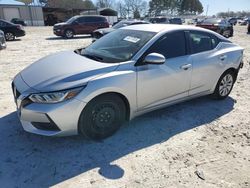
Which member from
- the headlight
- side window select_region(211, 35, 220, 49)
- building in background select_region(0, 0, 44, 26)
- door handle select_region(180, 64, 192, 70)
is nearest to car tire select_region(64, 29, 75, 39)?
side window select_region(211, 35, 220, 49)

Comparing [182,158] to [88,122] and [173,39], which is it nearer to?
[88,122]

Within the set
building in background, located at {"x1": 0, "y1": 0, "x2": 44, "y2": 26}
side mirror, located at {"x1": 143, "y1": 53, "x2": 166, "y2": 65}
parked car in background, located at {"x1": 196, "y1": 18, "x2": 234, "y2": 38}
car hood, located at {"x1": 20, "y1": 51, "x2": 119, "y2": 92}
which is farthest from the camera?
building in background, located at {"x1": 0, "y1": 0, "x2": 44, "y2": 26}

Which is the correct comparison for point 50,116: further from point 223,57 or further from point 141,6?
point 141,6

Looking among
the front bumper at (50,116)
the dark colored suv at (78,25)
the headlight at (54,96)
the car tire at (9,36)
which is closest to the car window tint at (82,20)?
the dark colored suv at (78,25)

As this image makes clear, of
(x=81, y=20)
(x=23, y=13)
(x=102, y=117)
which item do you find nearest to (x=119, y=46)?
(x=102, y=117)

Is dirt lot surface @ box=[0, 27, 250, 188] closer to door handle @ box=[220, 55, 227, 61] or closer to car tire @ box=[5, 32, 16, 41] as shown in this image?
door handle @ box=[220, 55, 227, 61]

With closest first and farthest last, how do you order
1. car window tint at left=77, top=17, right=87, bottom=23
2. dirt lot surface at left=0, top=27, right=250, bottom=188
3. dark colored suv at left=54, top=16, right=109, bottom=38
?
1. dirt lot surface at left=0, top=27, right=250, bottom=188
2. dark colored suv at left=54, top=16, right=109, bottom=38
3. car window tint at left=77, top=17, right=87, bottom=23

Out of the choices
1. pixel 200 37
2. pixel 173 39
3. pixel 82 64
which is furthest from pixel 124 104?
pixel 200 37

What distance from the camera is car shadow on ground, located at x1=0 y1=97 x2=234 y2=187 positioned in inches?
108

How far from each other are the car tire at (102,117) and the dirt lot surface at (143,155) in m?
0.15

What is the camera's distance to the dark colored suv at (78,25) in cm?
1833

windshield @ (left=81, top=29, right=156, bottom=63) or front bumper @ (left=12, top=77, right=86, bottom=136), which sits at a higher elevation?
windshield @ (left=81, top=29, right=156, bottom=63)

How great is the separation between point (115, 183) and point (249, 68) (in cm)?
711

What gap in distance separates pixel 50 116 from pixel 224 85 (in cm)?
362
